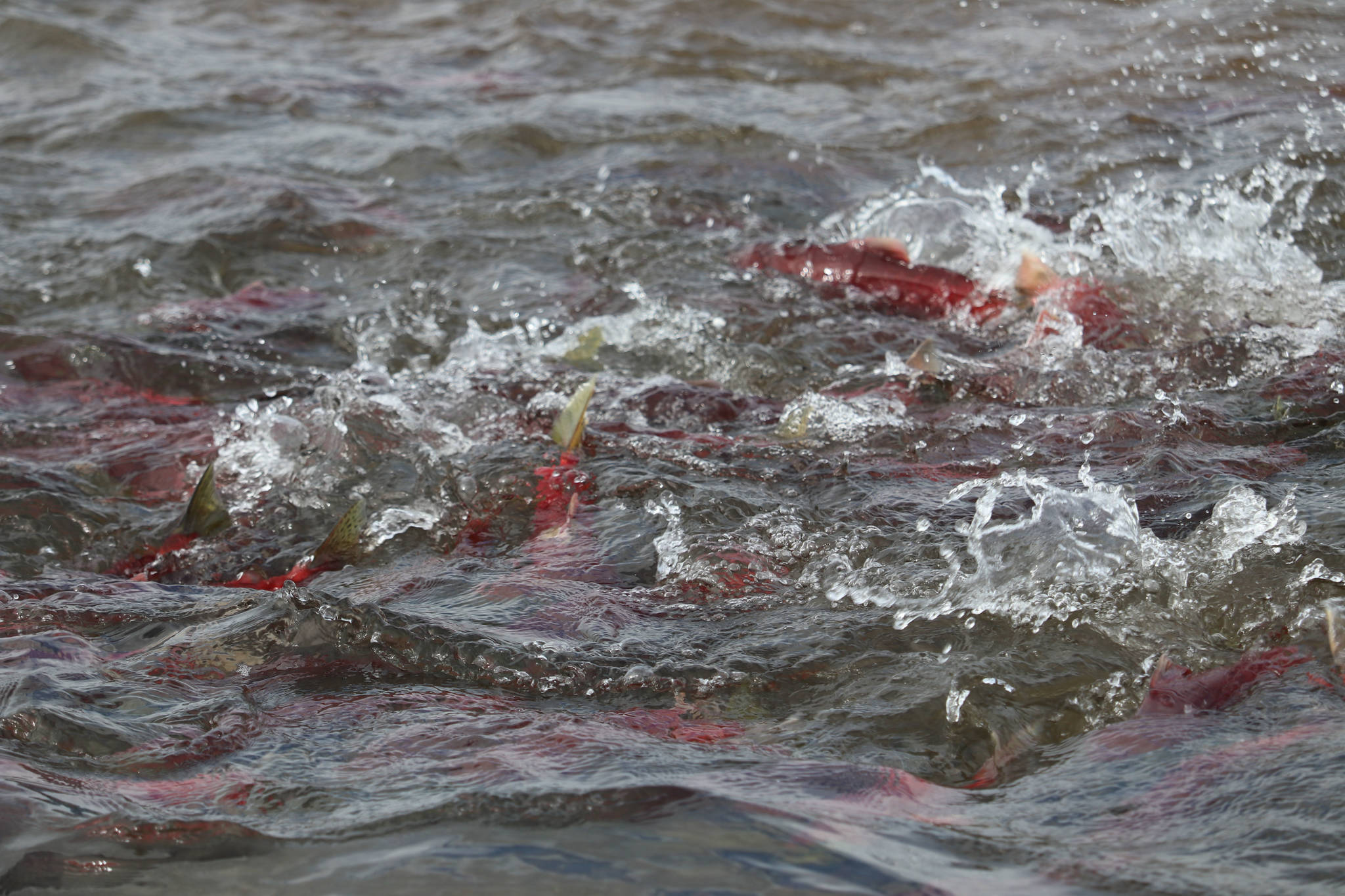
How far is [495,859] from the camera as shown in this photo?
154 centimetres

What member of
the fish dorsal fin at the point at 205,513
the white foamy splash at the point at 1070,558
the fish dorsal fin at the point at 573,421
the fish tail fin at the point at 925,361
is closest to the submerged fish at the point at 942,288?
the fish tail fin at the point at 925,361

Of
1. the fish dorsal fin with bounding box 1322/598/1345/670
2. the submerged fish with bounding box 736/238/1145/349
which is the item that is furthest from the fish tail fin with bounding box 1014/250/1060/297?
the fish dorsal fin with bounding box 1322/598/1345/670

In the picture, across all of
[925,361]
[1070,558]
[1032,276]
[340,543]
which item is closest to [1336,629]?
[1070,558]

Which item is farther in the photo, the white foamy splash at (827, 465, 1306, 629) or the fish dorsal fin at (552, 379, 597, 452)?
the fish dorsal fin at (552, 379, 597, 452)

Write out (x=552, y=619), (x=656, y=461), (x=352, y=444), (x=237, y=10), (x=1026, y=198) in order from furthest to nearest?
(x=237, y=10)
(x=1026, y=198)
(x=352, y=444)
(x=656, y=461)
(x=552, y=619)

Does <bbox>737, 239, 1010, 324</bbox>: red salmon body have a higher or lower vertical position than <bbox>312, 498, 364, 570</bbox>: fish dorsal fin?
higher

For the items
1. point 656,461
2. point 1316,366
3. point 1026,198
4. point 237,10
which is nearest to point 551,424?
point 656,461

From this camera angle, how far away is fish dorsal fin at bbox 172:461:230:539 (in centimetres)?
273

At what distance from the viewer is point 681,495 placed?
9.21 ft

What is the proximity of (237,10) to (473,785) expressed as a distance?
8.22m

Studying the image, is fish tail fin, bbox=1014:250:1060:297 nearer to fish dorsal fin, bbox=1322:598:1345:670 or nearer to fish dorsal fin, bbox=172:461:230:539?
fish dorsal fin, bbox=1322:598:1345:670

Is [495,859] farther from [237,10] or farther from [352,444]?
[237,10]

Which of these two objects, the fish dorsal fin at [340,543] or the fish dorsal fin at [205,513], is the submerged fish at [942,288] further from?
the fish dorsal fin at [205,513]

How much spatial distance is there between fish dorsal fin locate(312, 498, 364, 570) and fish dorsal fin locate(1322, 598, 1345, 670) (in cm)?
182
